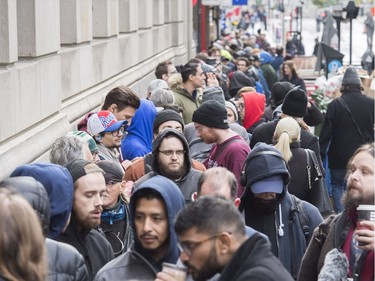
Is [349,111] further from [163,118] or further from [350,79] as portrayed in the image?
[163,118]

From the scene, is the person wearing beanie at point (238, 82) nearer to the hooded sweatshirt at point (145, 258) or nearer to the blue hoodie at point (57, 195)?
the blue hoodie at point (57, 195)

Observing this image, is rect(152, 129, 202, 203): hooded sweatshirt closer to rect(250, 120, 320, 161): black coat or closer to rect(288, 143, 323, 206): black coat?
rect(288, 143, 323, 206): black coat

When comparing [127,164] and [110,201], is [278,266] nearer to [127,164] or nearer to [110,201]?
[110,201]

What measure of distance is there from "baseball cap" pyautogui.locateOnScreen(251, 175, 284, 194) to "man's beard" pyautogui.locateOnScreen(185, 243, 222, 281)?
2572mm

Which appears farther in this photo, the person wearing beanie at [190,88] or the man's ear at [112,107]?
the person wearing beanie at [190,88]

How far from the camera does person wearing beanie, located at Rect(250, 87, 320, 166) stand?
10.8 meters

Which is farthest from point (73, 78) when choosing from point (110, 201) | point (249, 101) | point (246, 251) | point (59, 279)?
point (246, 251)

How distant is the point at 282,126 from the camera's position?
9750mm

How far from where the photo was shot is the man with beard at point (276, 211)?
6918mm

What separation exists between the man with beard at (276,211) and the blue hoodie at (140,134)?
139 inches

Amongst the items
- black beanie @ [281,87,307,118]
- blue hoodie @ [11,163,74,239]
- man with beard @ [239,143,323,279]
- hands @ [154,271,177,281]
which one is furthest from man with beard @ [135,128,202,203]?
black beanie @ [281,87,307,118]

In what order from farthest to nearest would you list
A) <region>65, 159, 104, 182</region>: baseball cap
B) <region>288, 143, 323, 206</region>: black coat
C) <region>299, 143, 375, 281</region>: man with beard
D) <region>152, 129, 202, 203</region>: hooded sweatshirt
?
1. <region>288, 143, 323, 206</region>: black coat
2. <region>152, 129, 202, 203</region>: hooded sweatshirt
3. <region>65, 159, 104, 182</region>: baseball cap
4. <region>299, 143, 375, 281</region>: man with beard

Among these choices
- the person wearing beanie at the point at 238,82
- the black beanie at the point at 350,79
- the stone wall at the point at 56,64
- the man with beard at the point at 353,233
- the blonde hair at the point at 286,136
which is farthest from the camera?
the person wearing beanie at the point at 238,82

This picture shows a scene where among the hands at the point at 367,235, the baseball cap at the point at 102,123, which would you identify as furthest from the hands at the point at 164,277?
the baseball cap at the point at 102,123
